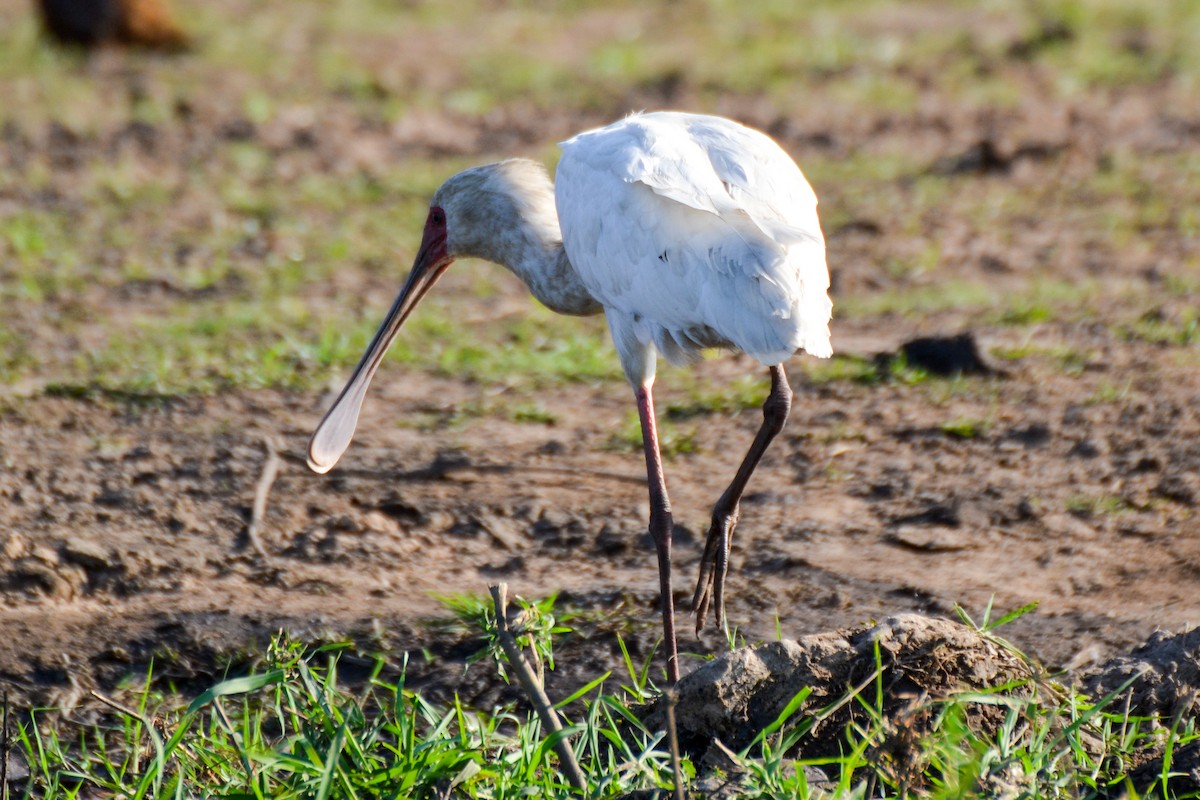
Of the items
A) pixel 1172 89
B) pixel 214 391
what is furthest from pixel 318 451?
pixel 1172 89

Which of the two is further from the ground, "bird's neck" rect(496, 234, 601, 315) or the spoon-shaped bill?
"bird's neck" rect(496, 234, 601, 315)

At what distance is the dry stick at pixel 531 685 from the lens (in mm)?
2799

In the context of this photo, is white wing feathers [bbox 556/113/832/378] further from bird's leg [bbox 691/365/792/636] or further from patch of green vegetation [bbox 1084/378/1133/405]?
patch of green vegetation [bbox 1084/378/1133/405]

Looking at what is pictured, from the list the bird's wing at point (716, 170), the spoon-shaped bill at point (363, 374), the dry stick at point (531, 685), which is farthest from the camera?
the spoon-shaped bill at point (363, 374)

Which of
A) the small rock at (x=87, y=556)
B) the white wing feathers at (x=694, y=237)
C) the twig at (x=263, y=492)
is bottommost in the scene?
the small rock at (x=87, y=556)

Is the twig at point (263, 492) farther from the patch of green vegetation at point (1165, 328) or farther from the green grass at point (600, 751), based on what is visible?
the patch of green vegetation at point (1165, 328)

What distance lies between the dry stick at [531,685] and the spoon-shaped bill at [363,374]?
2.04 metres

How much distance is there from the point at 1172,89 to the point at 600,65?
157 inches

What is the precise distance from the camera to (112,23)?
441 inches

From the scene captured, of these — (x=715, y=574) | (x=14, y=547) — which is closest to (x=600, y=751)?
(x=715, y=574)

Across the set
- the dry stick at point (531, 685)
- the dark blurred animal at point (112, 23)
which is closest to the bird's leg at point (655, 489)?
the dry stick at point (531, 685)

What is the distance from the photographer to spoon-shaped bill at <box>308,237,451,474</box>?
16.4 ft

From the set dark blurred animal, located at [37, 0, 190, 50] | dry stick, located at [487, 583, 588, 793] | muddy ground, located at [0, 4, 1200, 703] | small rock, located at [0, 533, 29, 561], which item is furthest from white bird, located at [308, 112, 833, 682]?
dark blurred animal, located at [37, 0, 190, 50]

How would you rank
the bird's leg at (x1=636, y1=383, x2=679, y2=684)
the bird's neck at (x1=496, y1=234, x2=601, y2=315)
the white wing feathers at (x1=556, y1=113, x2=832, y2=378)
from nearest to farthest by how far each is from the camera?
the white wing feathers at (x1=556, y1=113, x2=832, y2=378)
the bird's leg at (x1=636, y1=383, x2=679, y2=684)
the bird's neck at (x1=496, y1=234, x2=601, y2=315)
